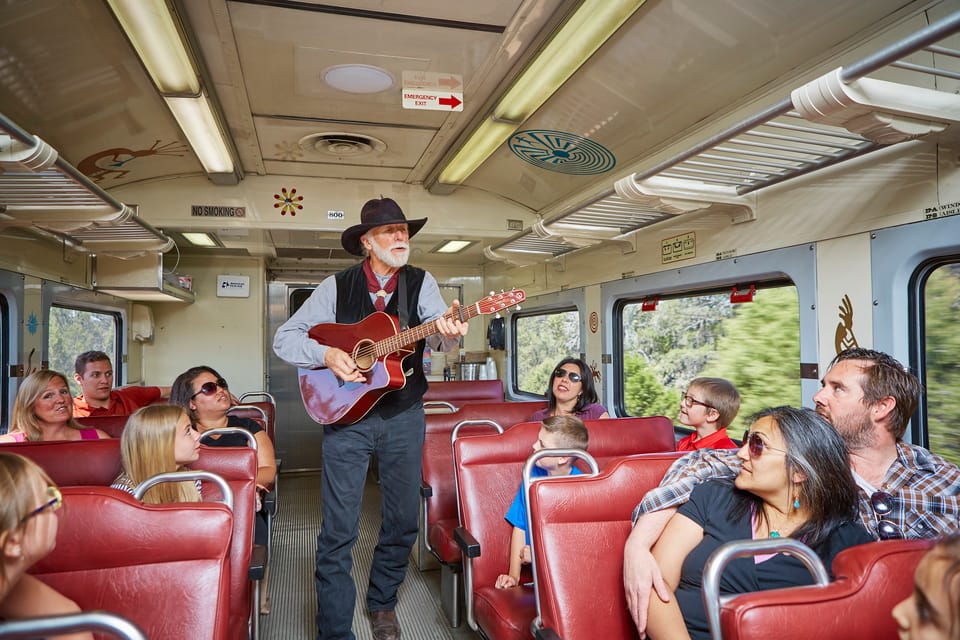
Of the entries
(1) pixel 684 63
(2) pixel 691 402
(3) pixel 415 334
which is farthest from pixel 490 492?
(1) pixel 684 63

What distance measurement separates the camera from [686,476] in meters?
2.05

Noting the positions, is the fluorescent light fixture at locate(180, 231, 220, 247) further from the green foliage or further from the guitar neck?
the green foliage

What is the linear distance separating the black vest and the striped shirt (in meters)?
1.41

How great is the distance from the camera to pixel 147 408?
2.59m

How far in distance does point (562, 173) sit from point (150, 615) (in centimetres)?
424

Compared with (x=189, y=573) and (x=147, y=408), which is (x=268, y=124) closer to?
A: (x=147, y=408)

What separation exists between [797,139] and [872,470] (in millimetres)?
1362

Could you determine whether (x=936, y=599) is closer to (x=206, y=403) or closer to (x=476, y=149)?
(x=206, y=403)

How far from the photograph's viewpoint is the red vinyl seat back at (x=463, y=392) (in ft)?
21.5

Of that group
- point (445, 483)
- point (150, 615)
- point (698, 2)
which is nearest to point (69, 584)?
point (150, 615)

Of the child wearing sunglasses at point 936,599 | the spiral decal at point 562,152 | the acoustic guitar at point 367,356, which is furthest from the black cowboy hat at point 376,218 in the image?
the child wearing sunglasses at point 936,599

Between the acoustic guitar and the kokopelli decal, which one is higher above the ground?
the kokopelli decal

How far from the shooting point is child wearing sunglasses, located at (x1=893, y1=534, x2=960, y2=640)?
900mm

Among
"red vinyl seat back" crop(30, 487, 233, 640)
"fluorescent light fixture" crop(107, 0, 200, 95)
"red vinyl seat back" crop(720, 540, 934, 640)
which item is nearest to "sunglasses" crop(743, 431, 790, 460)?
"red vinyl seat back" crop(720, 540, 934, 640)
